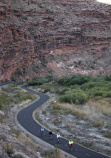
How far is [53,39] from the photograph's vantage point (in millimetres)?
68062

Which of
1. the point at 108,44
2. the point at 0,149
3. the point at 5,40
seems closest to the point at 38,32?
the point at 5,40

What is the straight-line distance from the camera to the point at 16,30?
5816cm

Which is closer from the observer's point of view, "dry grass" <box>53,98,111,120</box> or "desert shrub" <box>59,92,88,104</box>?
"dry grass" <box>53,98,111,120</box>

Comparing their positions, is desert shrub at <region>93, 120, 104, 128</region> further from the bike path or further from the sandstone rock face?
the sandstone rock face

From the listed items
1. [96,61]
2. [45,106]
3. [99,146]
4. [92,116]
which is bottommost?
[96,61]

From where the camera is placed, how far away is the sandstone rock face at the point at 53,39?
5672 cm

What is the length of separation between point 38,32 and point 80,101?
39.4 meters

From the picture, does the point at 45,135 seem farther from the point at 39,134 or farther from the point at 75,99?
the point at 75,99

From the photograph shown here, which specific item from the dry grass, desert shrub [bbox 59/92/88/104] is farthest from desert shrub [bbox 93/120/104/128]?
desert shrub [bbox 59/92/88/104]

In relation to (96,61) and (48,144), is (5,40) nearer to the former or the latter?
(96,61)

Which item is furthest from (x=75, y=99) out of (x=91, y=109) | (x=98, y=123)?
(x=98, y=123)

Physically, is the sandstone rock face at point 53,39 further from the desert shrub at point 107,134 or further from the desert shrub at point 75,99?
the desert shrub at point 107,134

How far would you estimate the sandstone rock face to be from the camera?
186 ft

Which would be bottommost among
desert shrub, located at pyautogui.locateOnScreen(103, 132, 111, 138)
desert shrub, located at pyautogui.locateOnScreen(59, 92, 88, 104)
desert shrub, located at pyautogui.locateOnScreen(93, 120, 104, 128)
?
desert shrub, located at pyautogui.locateOnScreen(59, 92, 88, 104)
